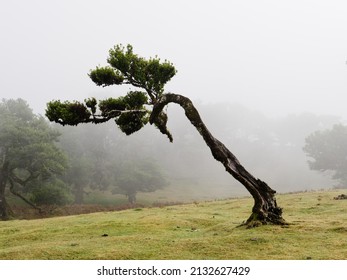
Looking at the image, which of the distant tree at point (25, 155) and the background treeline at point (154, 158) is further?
the background treeline at point (154, 158)

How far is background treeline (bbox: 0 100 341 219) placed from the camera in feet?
138

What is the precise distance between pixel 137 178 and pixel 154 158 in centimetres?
1419

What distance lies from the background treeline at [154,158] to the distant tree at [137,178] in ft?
0.56

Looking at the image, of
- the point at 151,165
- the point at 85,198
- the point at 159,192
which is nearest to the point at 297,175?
the point at 159,192

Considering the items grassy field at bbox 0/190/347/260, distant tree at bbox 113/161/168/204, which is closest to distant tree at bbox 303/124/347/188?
distant tree at bbox 113/161/168/204

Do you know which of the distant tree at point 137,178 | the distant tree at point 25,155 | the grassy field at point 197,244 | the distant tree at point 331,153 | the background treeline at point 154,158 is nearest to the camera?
the grassy field at point 197,244

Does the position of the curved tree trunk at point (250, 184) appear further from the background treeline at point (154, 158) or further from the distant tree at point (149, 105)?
the background treeline at point (154, 158)

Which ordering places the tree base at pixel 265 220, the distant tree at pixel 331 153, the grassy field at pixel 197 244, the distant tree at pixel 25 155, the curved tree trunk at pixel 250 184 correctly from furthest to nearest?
the distant tree at pixel 331 153 < the distant tree at pixel 25 155 < the curved tree trunk at pixel 250 184 < the tree base at pixel 265 220 < the grassy field at pixel 197 244

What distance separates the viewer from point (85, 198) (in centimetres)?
6581

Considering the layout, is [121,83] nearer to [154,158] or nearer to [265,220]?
[265,220]

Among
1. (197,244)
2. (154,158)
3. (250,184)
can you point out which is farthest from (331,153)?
(197,244)

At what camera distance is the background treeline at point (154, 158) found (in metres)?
42.2

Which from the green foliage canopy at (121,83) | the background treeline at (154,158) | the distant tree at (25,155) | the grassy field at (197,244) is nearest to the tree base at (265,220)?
the grassy field at (197,244)

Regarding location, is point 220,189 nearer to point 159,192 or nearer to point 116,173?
point 159,192
